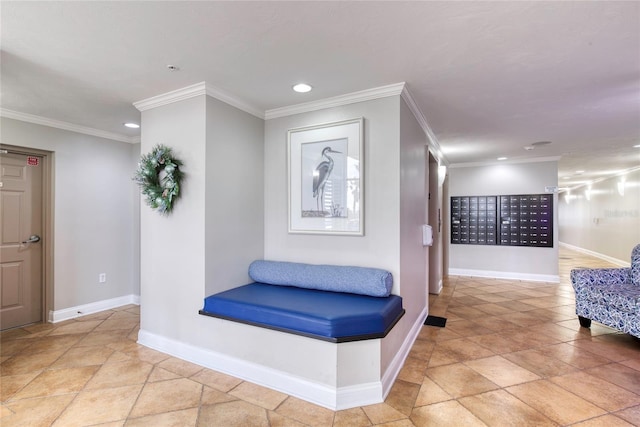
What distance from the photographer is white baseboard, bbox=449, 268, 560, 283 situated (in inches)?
225

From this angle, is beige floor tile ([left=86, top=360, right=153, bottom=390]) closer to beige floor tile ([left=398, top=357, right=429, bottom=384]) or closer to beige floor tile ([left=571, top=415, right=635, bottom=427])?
beige floor tile ([left=398, top=357, right=429, bottom=384])

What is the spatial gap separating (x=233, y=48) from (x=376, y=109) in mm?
1231

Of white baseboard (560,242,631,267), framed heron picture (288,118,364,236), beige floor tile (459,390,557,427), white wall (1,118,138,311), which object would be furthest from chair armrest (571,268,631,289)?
white wall (1,118,138,311)

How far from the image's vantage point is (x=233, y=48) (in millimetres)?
2010

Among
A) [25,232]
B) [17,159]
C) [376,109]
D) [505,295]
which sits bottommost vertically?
[505,295]

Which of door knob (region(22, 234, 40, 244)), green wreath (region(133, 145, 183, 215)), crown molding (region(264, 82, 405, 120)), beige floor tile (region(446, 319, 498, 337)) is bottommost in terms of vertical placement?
beige floor tile (region(446, 319, 498, 337))

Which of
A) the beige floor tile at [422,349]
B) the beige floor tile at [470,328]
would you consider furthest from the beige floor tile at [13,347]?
the beige floor tile at [470,328]

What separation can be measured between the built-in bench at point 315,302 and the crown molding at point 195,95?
147cm

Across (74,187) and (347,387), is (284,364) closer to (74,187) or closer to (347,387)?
(347,387)

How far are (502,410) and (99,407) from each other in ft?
8.42

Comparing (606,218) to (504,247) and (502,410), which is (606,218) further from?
(502,410)

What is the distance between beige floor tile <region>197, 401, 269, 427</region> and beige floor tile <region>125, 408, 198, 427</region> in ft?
0.18

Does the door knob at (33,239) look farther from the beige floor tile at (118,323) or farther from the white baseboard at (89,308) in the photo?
the beige floor tile at (118,323)

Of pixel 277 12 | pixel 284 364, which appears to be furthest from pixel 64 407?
pixel 277 12
